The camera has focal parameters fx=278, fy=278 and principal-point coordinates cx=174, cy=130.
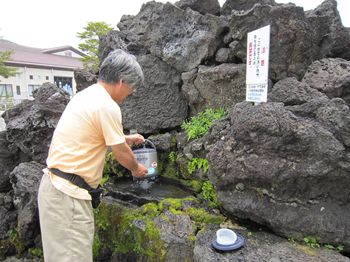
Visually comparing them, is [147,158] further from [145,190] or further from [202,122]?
[202,122]

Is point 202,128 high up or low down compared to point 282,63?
down

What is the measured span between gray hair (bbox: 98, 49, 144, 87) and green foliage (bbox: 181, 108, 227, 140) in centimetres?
243

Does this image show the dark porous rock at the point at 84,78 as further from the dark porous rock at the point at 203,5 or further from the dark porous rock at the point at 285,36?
the dark porous rock at the point at 285,36

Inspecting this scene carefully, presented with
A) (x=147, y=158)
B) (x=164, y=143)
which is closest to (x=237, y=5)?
(x=164, y=143)

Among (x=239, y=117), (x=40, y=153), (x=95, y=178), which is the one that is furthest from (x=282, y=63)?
(x=40, y=153)

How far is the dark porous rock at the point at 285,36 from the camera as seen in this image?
169 inches

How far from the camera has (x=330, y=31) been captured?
5.04 meters

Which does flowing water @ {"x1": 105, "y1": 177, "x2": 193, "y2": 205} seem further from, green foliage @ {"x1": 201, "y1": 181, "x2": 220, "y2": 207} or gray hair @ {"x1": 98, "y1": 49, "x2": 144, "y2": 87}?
gray hair @ {"x1": 98, "y1": 49, "x2": 144, "y2": 87}

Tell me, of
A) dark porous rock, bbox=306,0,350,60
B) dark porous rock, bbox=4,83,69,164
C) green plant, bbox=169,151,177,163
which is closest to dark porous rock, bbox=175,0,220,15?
dark porous rock, bbox=306,0,350,60

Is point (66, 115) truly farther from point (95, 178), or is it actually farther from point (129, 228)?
point (129, 228)

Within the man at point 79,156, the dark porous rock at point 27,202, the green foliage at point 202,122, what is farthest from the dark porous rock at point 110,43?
the man at point 79,156

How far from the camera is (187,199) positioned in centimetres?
424

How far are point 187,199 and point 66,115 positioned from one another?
2294mm

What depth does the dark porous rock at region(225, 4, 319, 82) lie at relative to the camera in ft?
14.1
